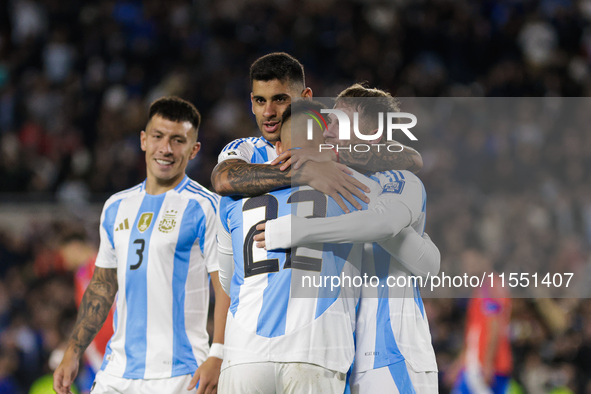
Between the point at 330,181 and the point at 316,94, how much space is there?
390 inches

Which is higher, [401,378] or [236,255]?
[236,255]

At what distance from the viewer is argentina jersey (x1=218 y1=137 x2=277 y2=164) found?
4206mm

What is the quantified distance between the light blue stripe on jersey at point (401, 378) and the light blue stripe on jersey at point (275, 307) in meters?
0.61

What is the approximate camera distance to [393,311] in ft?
12.8

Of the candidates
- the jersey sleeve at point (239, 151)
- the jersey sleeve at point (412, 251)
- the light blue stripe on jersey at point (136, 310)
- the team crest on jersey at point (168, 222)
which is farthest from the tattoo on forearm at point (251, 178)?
the light blue stripe on jersey at point (136, 310)

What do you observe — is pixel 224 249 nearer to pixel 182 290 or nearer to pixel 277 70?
pixel 182 290

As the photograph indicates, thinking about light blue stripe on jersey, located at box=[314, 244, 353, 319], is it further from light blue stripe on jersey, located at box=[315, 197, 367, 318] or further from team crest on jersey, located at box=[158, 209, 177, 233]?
team crest on jersey, located at box=[158, 209, 177, 233]

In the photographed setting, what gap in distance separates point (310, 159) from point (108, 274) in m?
1.90

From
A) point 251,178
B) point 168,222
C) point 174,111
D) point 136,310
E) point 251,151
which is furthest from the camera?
point 174,111

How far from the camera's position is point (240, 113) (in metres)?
13.2

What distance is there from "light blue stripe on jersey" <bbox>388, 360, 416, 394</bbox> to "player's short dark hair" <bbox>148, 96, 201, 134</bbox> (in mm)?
2237

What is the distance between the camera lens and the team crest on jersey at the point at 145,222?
16.2ft

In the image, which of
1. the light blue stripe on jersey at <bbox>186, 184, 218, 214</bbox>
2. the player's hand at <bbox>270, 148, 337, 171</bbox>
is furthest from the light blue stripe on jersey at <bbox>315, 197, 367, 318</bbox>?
the light blue stripe on jersey at <bbox>186, 184, 218, 214</bbox>

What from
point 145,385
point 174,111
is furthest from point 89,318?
point 174,111
